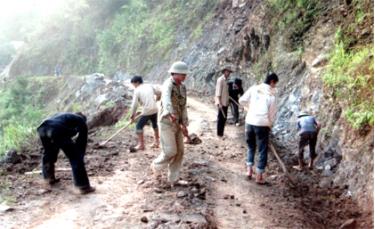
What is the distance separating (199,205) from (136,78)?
4.06 meters

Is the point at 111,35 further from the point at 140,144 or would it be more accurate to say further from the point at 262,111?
the point at 262,111

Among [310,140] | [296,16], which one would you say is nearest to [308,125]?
[310,140]

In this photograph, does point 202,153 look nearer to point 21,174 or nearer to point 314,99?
point 314,99

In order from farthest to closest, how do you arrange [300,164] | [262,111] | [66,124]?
[300,164] → [262,111] → [66,124]

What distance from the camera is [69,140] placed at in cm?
701

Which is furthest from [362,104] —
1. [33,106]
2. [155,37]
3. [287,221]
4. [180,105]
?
[33,106]

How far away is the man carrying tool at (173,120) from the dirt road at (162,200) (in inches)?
16.9

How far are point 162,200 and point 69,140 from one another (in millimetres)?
1706

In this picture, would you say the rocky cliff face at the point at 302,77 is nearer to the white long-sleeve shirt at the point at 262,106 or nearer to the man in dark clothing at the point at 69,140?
the white long-sleeve shirt at the point at 262,106

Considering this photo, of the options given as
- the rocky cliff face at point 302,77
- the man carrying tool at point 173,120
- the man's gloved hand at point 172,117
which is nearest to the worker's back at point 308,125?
the rocky cliff face at point 302,77

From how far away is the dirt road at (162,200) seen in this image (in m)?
6.04

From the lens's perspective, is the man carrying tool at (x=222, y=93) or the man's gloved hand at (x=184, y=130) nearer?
the man's gloved hand at (x=184, y=130)

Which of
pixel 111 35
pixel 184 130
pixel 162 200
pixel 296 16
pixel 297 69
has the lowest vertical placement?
pixel 162 200

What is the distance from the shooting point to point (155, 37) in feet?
110
